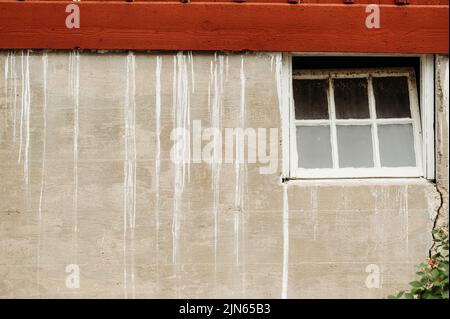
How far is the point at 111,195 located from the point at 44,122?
861 millimetres

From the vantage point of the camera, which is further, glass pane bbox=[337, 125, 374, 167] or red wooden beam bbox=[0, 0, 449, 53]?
glass pane bbox=[337, 125, 374, 167]

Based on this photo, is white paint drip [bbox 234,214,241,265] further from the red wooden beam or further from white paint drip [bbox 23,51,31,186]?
white paint drip [bbox 23,51,31,186]

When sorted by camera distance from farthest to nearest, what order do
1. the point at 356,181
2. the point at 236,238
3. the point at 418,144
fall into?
the point at 418,144 < the point at 356,181 < the point at 236,238

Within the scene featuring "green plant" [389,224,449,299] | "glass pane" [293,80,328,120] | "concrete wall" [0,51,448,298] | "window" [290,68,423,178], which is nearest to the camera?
"green plant" [389,224,449,299]

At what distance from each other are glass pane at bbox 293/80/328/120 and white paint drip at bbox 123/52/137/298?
150 centimetres

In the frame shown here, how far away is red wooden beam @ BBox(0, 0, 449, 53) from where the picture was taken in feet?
17.0

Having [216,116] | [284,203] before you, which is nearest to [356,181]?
[284,203]

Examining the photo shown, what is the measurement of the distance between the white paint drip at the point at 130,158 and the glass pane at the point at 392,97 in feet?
7.34

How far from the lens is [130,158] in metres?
5.17

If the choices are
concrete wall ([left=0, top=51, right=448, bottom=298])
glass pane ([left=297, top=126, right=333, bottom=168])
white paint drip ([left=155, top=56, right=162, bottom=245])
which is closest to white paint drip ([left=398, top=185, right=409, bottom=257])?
concrete wall ([left=0, top=51, right=448, bottom=298])

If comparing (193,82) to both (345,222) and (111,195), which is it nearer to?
(111,195)

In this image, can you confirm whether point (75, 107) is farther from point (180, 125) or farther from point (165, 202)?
point (165, 202)

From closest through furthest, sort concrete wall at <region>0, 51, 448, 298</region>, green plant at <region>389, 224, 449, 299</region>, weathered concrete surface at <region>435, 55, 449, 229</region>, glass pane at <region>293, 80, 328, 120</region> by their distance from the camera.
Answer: green plant at <region>389, 224, 449, 299</region>
concrete wall at <region>0, 51, 448, 298</region>
weathered concrete surface at <region>435, 55, 449, 229</region>
glass pane at <region>293, 80, 328, 120</region>

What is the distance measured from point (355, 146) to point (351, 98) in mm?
458
